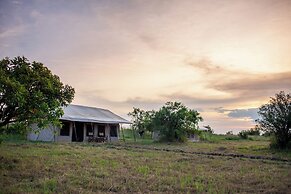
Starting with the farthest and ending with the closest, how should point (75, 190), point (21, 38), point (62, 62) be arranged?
point (62, 62)
point (21, 38)
point (75, 190)

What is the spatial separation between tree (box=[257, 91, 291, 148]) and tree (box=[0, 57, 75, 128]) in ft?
54.4

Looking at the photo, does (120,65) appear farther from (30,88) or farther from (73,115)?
(73,115)

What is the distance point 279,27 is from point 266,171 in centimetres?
515

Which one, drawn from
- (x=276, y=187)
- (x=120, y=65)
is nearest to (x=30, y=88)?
(x=120, y=65)

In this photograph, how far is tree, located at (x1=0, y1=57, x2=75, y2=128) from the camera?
37.2 ft

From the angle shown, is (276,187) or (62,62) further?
(62,62)

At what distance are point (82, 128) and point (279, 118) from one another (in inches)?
716

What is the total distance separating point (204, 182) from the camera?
9023mm

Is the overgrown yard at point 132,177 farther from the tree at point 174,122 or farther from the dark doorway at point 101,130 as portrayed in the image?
the tree at point 174,122

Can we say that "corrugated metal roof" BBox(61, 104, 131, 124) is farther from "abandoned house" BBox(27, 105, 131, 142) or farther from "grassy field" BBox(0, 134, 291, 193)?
"grassy field" BBox(0, 134, 291, 193)

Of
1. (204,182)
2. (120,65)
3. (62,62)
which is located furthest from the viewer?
(120,65)

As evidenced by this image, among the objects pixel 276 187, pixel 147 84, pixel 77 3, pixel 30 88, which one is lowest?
pixel 276 187

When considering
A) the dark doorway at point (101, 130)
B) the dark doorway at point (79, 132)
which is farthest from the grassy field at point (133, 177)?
the dark doorway at point (101, 130)

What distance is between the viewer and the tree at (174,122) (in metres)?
33.9
